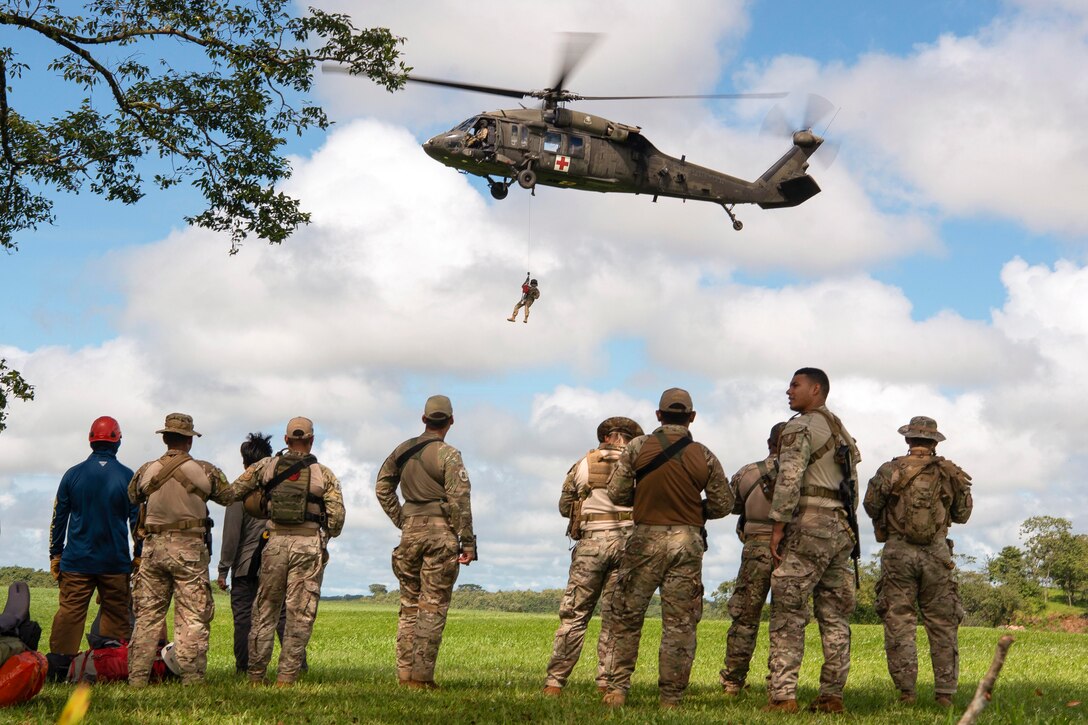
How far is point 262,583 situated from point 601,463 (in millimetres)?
3442

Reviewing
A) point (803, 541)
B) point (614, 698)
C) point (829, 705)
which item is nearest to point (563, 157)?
point (803, 541)

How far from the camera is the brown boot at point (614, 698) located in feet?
31.2

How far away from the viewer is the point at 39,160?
21.3m

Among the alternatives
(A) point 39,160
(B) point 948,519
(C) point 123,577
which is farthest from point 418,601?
(A) point 39,160

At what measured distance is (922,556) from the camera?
10445 mm

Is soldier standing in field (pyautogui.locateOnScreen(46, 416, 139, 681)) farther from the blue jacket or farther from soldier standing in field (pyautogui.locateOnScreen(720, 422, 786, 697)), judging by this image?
soldier standing in field (pyautogui.locateOnScreen(720, 422, 786, 697))

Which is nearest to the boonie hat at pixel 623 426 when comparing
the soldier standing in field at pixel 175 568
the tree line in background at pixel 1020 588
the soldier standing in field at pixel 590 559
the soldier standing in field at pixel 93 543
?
the soldier standing in field at pixel 590 559

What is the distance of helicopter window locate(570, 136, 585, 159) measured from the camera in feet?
92.9

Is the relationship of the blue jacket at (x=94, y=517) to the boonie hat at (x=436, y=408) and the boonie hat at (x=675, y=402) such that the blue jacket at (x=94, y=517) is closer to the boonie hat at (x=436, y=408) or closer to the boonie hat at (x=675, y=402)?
the boonie hat at (x=436, y=408)

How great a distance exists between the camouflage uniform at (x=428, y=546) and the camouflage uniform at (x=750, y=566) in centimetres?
258

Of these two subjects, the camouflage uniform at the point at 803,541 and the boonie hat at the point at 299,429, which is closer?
the camouflage uniform at the point at 803,541

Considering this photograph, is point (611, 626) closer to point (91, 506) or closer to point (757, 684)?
point (757, 684)

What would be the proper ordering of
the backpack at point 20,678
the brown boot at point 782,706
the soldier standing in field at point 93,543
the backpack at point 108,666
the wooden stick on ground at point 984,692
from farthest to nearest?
the soldier standing in field at point 93,543
the backpack at point 108,666
the brown boot at point 782,706
the backpack at point 20,678
the wooden stick on ground at point 984,692

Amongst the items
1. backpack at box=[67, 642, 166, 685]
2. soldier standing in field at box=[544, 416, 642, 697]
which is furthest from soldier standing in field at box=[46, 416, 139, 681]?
soldier standing in field at box=[544, 416, 642, 697]
